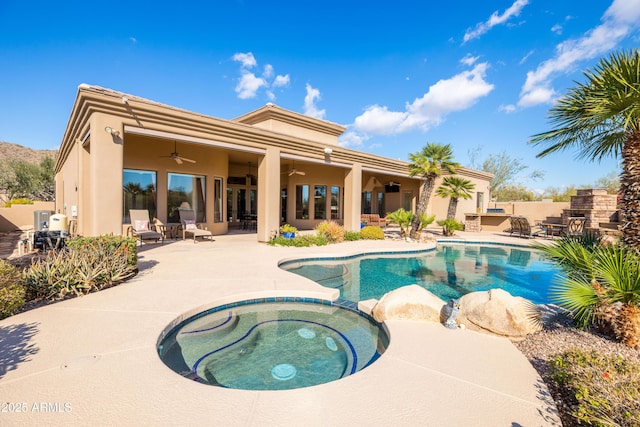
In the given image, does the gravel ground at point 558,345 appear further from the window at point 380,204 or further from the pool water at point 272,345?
the window at point 380,204

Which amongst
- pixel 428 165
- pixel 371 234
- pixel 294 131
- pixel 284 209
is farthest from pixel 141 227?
pixel 428 165

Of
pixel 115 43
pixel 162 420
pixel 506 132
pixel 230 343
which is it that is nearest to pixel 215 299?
pixel 230 343

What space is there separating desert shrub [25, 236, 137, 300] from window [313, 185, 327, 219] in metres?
12.3

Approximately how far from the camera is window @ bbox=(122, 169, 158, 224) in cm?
1061

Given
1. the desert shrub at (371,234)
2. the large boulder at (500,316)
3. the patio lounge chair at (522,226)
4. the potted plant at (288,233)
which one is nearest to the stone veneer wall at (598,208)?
the patio lounge chair at (522,226)

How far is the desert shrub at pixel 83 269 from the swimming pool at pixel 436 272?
400cm

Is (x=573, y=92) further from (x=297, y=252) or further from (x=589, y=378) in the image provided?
(x=297, y=252)

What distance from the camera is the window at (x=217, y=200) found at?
13110 millimetres

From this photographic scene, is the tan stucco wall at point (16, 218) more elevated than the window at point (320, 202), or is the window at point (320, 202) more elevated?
the window at point (320, 202)

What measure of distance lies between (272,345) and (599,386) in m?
3.35

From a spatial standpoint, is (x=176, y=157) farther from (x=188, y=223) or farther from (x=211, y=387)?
(x=211, y=387)

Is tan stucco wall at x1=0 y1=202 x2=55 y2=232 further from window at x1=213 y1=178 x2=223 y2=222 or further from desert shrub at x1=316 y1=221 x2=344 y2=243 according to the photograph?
desert shrub at x1=316 y1=221 x2=344 y2=243

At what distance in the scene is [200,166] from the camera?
12.4 meters

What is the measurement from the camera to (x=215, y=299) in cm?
468
